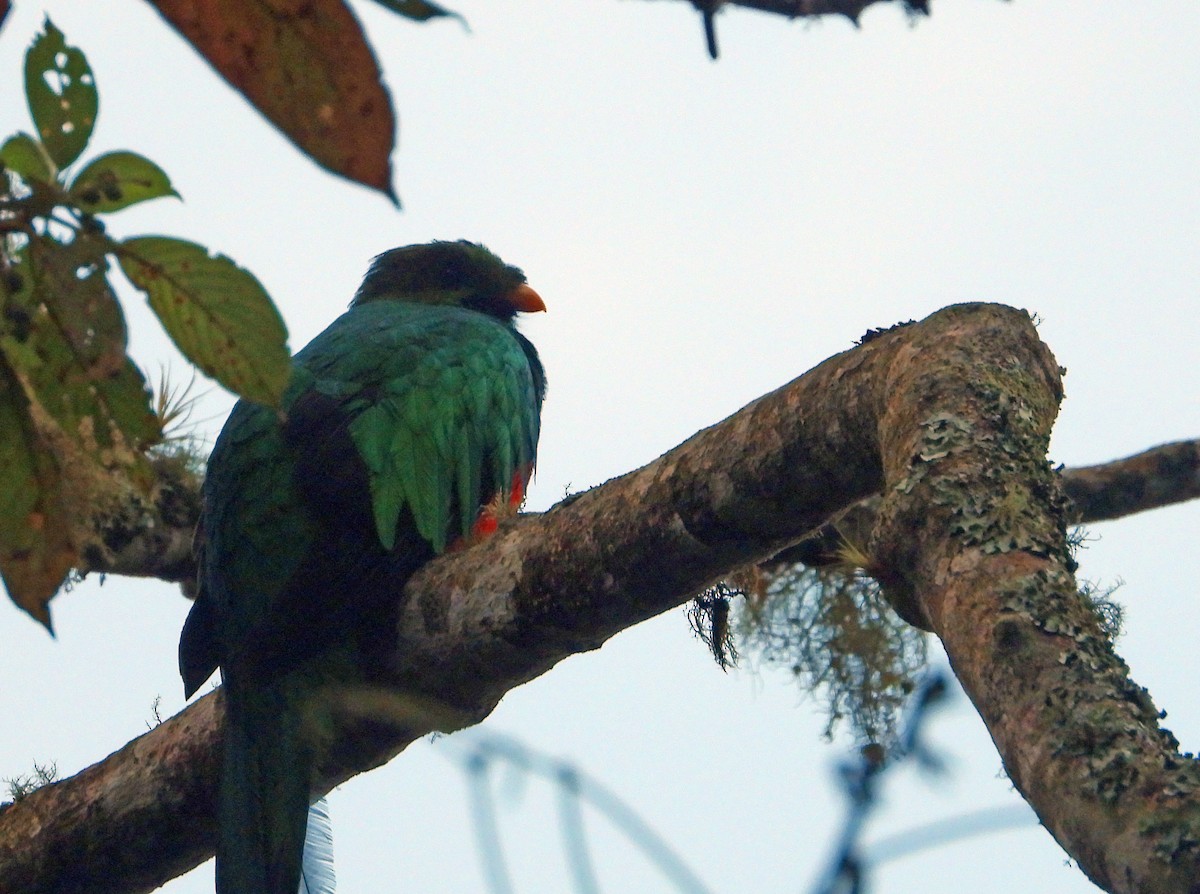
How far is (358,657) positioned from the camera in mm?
2916

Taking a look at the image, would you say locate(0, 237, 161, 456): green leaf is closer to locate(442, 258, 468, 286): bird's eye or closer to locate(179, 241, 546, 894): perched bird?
locate(179, 241, 546, 894): perched bird

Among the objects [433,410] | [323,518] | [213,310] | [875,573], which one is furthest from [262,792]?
[213,310]

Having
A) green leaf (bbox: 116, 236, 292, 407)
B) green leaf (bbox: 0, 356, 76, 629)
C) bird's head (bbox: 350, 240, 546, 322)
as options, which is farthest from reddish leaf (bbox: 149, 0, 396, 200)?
bird's head (bbox: 350, 240, 546, 322)

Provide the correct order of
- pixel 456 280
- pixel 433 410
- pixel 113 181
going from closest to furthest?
pixel 113 181 → pixel 433 410 → pixel 456 280

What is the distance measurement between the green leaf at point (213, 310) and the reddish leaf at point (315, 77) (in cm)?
27

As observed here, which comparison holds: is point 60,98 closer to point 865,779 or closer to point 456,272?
point 865,779

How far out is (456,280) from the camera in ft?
16.3

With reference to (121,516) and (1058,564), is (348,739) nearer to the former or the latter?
(121,516)

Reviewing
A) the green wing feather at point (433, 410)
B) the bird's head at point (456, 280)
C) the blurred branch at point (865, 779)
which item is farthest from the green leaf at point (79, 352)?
the bird's head at point (456, 280)

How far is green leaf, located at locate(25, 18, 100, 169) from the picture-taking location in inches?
49.6

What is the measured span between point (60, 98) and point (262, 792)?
1.82 meters

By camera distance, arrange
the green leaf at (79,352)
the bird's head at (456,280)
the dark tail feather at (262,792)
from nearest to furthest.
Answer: the green leaf at (79,352), the dark tail feather at (262,792), the bird's head at (456,280)

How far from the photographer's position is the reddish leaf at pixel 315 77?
102 centimetres

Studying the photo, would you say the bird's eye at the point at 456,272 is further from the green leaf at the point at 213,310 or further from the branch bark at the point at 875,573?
the green leaf at the point at 213,310
